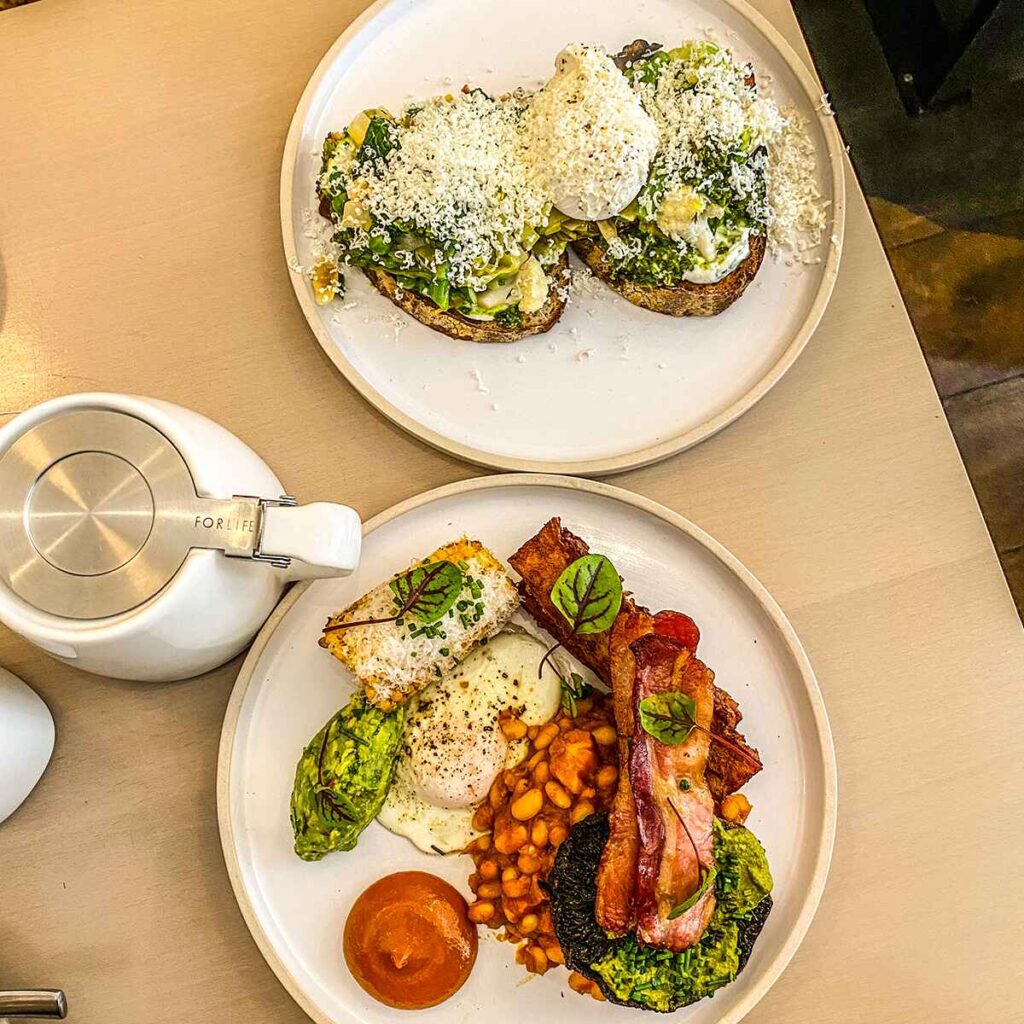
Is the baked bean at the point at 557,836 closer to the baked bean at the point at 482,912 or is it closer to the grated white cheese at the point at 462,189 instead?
the baked bean at the point at 482,912

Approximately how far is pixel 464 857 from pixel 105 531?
27.0 inches

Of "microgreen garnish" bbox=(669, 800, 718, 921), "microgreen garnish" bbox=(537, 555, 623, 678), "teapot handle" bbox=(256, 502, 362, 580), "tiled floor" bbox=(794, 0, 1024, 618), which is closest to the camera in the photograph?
"teapot handle" bbox=(256, 502, 362, 580)

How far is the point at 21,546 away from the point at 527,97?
0.96 metres

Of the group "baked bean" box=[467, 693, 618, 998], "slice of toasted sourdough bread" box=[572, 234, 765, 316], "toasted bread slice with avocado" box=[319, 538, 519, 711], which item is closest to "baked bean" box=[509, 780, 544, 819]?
"baked bean" box=[467, 693, 618, 998]

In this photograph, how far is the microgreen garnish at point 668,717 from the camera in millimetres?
1210

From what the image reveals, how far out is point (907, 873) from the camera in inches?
56.0


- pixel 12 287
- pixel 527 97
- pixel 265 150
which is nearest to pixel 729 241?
pixel 527 97

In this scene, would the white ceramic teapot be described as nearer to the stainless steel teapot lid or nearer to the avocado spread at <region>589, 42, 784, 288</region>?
the stainless steel teapot lid

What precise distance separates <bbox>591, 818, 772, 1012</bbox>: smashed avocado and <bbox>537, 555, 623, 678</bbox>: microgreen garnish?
0.33 meters

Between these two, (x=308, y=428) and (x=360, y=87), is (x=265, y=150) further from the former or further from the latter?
(x=308, y=428)

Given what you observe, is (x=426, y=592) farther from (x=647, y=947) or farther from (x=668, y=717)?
(x=647, y=947)

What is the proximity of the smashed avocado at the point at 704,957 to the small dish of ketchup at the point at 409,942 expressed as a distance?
21cm

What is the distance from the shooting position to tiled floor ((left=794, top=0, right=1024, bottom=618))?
2.16 metres

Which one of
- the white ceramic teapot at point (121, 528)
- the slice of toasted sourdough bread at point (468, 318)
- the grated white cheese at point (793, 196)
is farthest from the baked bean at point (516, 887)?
the grated white cheese at point (793, 196)
